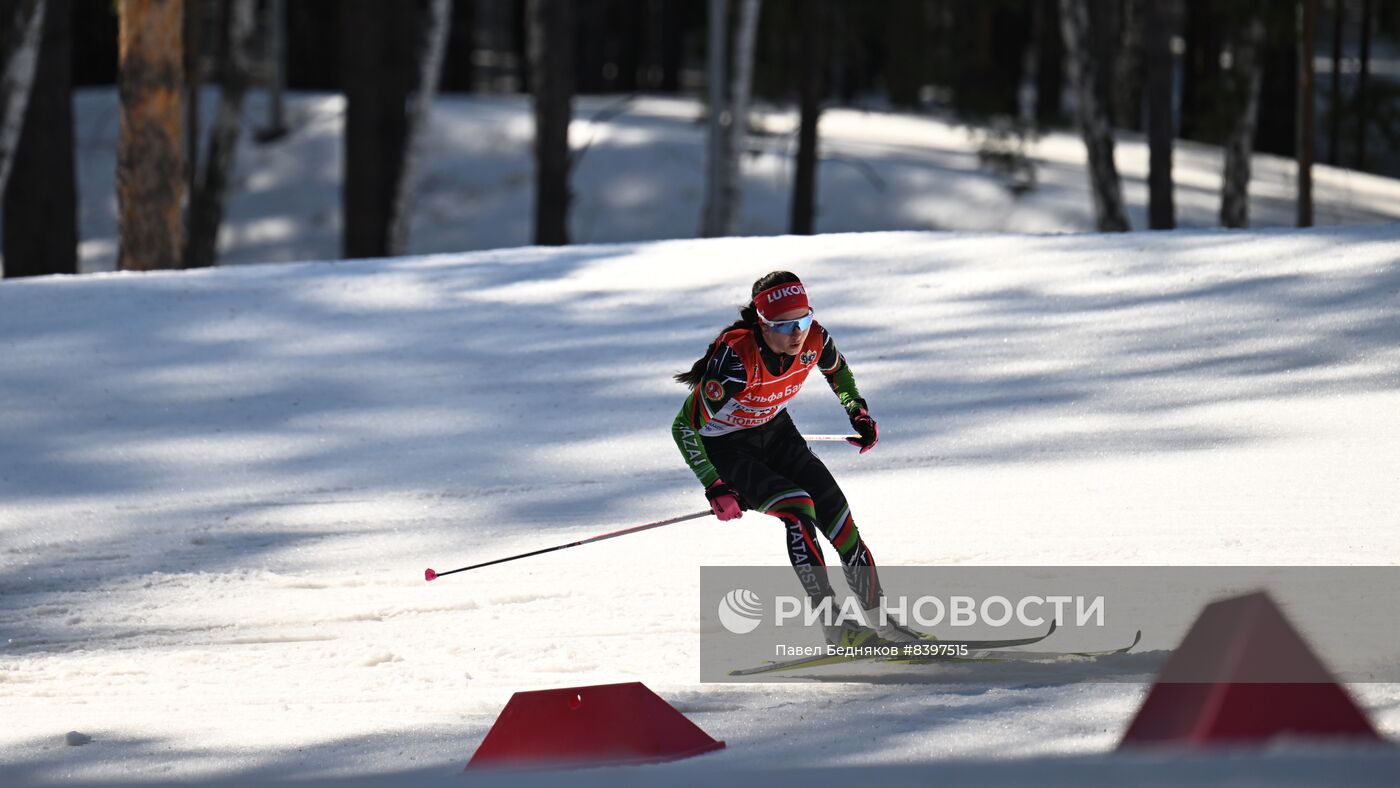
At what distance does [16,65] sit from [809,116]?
11.3m

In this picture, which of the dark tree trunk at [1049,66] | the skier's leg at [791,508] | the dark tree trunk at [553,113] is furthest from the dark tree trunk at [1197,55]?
the skier's leg at [791,508]

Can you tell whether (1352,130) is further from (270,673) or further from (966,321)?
(270,673)

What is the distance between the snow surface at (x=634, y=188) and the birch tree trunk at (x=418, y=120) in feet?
14.3

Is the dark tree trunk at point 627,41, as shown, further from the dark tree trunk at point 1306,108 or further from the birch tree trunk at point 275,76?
the dark tree trunk at point 1306,108

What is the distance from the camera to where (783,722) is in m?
5.74

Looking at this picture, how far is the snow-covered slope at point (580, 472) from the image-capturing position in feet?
19.5

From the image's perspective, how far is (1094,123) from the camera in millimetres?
21062

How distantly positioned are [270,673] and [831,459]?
4.42 metres

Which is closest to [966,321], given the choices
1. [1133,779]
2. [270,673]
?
[270,673]

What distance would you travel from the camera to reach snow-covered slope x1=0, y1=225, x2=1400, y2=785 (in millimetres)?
5930

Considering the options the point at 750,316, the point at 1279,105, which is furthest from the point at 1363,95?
the point at 750,316

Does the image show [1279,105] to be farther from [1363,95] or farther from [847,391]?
[847,391]

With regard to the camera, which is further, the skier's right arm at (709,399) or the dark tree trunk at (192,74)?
the dark tree trunk at (192,74)

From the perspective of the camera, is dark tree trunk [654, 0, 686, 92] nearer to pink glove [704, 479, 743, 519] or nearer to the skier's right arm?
the skier's right arm
